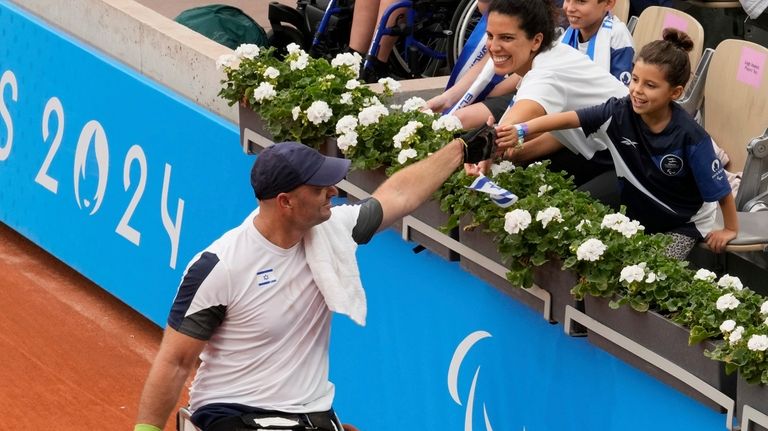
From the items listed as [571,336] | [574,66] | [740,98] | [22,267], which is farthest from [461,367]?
[22,267]

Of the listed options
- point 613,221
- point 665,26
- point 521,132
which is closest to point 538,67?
point 521,132

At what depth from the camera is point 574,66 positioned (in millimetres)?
5832

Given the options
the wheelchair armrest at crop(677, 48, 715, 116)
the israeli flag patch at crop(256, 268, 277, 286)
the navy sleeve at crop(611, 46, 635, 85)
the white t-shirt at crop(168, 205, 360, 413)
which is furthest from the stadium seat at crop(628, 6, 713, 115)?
the israeli flag patch at crop(256, 268, 277, 286)

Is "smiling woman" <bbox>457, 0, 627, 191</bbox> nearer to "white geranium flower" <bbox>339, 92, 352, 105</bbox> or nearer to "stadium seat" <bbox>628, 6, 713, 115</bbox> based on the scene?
"white geranium flower" <bbox>339, 92, 352, 105</bbox>

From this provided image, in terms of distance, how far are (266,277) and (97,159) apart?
4.02 metres

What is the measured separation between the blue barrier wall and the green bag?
804mm

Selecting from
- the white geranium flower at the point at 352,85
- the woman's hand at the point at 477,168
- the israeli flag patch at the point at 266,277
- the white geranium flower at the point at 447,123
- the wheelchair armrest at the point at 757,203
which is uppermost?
the white geranium flower at the point at 352,85

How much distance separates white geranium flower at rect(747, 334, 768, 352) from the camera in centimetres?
445

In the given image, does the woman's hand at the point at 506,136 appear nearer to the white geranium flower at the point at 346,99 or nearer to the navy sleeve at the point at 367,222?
the navy sleeve at the point at 367,222

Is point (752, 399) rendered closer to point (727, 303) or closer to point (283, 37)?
point (727, 303)

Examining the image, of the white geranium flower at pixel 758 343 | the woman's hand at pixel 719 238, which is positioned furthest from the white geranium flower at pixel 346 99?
the white geranium flower at pixel 758 343

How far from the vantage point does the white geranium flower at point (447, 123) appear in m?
5.87

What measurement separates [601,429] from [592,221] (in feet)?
2.60

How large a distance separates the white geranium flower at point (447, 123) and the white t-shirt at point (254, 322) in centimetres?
129
